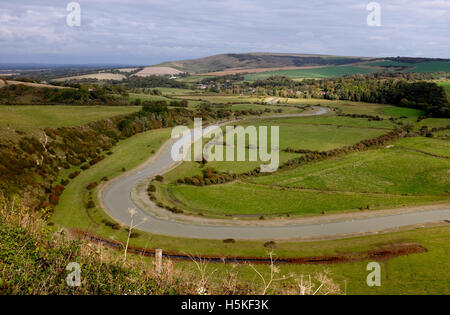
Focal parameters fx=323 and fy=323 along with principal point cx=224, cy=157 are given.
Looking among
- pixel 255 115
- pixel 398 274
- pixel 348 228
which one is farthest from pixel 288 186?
pixel 255 115

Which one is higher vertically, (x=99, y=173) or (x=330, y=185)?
(x=99, y=173)

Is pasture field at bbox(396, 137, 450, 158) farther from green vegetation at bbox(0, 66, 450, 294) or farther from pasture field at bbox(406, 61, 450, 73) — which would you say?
pasture field at bbox(406, 61, 450, 73)

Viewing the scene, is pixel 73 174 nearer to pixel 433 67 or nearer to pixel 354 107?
pixel 354 107

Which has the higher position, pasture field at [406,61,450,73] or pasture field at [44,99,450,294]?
pasture field at [406,61,450,73]

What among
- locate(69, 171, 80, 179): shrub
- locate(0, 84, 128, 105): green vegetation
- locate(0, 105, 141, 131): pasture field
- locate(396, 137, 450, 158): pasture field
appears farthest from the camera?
locate(0, 84, 128, 105): green vegetation

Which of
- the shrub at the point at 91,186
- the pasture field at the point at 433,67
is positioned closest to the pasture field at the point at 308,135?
the shrub at the point at 91,186

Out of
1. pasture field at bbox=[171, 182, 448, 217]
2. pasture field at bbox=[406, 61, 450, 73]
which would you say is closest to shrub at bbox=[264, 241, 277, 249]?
pasture field at bbox=[171, 182, 448, 217]

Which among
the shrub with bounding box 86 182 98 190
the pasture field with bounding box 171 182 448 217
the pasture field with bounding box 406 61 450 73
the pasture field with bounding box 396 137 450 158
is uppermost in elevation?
the pasture field with bounding box 406 61 450 73

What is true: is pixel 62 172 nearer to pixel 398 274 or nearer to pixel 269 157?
pixel 269 157

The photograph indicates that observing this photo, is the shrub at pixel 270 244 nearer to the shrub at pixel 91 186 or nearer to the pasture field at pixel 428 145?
the shrub at pixel 91 186

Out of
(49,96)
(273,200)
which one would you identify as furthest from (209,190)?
(49,96)
